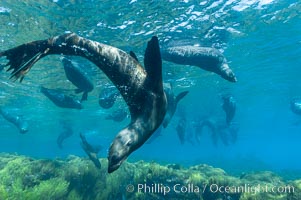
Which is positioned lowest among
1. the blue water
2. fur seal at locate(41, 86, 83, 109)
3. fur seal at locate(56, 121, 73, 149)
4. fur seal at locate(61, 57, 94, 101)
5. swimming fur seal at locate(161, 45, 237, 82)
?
fur seal at locate(56, 121, 73, 149)

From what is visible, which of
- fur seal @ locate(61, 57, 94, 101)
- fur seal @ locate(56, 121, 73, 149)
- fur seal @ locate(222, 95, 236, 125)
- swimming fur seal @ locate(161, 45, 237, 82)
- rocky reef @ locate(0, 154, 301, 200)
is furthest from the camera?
fur seal @ locate(56, 121, 73, 149)

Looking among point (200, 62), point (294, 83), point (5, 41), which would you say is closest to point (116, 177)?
point (200, 62)

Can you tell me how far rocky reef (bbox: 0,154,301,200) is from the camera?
29.5 feet

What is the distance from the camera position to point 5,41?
52.0 ft

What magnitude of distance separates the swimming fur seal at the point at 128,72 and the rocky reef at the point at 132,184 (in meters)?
6.11

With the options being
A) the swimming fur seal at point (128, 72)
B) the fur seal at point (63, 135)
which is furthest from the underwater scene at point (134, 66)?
the fur seal at point (63, 135)

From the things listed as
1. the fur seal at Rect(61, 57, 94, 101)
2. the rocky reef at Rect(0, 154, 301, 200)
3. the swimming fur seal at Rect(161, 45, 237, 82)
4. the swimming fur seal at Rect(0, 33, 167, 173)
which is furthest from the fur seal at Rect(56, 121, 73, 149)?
the swimming fur seal at Rect(0, 33, 167, 173)

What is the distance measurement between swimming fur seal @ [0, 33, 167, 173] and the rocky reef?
6110 millimetres

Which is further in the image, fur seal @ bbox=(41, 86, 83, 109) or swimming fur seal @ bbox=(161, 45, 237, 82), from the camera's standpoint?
fur seal @ bbox=(41, 86, 83, 109)

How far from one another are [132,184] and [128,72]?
872cm

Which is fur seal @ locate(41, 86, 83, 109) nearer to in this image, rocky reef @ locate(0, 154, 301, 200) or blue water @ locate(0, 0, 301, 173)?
blue water @ locate(0, 0, 301, 173)

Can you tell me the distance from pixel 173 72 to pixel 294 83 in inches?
788

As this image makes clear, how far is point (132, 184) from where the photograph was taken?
11.8 m

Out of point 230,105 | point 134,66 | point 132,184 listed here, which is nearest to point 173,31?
point 230,105
